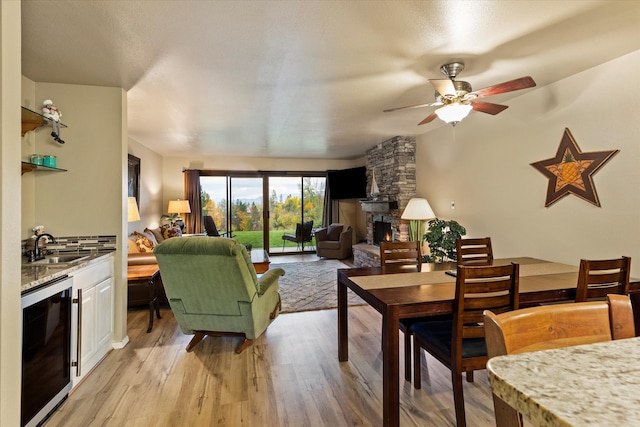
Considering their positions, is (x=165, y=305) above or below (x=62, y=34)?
below

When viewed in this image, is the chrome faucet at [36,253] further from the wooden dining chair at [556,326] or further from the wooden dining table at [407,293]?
the wooden dining chair at [556,326]

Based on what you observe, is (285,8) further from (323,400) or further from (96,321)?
(96,321)

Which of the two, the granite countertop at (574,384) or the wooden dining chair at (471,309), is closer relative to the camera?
the granite countertop at (574,384)

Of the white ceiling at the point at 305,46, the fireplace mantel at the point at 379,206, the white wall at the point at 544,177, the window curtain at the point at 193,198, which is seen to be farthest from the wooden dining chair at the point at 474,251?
the window curtain at the point at 193,198

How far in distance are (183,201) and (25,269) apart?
5186mm

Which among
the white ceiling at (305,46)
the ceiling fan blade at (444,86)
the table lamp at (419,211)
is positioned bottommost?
the table lamp at (419,211)

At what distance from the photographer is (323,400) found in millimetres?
2229

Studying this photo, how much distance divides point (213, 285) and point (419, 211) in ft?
10.9

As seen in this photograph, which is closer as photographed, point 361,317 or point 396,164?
point 361,317

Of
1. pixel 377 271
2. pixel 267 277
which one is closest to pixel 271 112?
pixel 267 277

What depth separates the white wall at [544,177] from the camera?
2562 millimetres

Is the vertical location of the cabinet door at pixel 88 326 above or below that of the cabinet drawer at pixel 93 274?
below

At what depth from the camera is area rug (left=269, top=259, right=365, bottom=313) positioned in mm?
4270

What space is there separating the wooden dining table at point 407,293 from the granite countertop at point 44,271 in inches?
77.5
